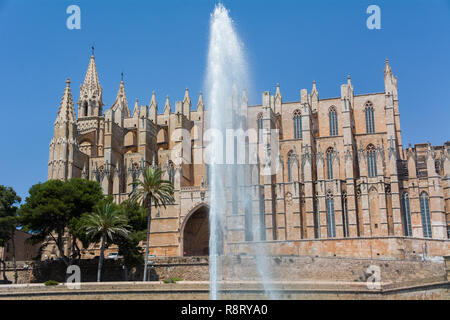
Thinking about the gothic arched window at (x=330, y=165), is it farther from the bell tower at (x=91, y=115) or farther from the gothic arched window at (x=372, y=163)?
the bell tower at (x=91, y=115)

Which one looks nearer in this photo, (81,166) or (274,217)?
(274,217)

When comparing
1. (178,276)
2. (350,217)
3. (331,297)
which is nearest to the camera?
(331,297)

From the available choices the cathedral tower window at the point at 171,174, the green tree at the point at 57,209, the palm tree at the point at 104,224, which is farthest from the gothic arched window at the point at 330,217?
the green tree at the point at 57,209

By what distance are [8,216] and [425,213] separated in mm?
35669

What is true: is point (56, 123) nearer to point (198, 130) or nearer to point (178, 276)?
point (198, 130)

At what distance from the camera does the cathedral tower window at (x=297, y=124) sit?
64850 mm

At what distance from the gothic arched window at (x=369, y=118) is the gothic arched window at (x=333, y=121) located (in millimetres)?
3233

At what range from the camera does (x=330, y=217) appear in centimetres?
5547

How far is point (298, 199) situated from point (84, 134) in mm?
28257

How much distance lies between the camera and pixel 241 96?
66500 millimetres

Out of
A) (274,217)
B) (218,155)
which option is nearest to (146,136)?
(218,155)

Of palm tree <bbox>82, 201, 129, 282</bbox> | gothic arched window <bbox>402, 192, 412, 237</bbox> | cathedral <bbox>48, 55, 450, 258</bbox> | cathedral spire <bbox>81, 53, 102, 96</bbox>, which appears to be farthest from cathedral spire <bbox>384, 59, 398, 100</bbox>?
cathedral spire <bbox>81, 53, 102, 96</bbox>

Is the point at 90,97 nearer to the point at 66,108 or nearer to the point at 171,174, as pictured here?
the point at 66,108

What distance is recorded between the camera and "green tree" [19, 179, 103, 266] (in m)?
46.6
